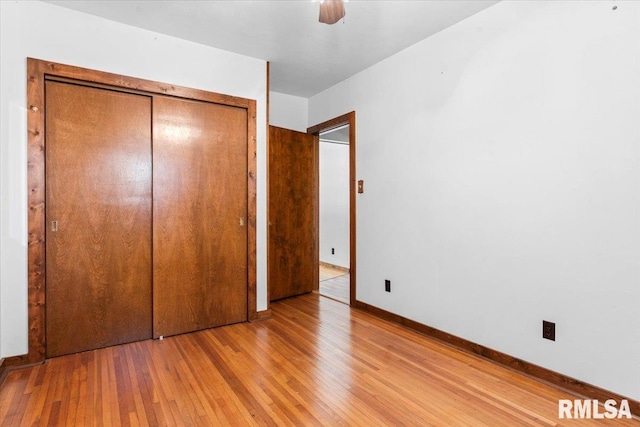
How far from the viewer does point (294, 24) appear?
103 inches

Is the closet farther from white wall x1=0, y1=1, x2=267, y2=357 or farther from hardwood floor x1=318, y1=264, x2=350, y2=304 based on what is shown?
hardwood floor x1=318, y1=264, x2=350, y2=304

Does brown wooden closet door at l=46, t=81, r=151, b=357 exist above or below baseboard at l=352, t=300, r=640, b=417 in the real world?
above

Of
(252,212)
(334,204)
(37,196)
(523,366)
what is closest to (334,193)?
(334,204)

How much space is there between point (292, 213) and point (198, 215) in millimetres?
A: 1390

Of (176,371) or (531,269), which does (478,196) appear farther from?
(176,371)

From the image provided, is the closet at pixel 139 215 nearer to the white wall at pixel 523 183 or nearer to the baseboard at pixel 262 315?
→ the baseboard at pixel 262 315

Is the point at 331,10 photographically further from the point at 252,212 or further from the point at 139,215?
the point at 139,215

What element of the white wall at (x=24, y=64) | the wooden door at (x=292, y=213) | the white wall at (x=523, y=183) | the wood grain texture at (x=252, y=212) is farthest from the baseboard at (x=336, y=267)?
the white wall at (x=24, y=64)

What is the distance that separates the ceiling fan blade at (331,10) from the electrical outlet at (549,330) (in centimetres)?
224

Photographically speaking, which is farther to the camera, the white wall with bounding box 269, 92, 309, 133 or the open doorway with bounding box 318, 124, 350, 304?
the open doorway with bounding box 318, 124, 350, 304

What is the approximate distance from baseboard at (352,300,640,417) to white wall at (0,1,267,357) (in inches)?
118

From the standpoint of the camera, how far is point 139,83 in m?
2.69

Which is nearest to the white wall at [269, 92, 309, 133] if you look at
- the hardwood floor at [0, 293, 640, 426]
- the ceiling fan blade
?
the ceiling fan blade

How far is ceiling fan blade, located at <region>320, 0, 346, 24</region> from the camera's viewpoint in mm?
1586
